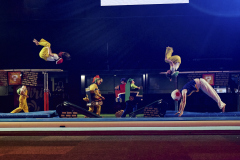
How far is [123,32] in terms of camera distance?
269 inches

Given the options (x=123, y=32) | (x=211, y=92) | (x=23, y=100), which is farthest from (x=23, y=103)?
(x=211, y=92)

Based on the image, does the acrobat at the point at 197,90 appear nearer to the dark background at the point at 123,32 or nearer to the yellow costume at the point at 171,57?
the dark background at the point at 123,32

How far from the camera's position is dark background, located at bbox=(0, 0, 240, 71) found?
671 cm

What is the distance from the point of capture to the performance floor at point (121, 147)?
350 centimetres

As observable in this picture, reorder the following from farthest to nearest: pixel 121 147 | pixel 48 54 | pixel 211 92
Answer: pixel 48 54 → pixel 211 92 → pixel 121 147

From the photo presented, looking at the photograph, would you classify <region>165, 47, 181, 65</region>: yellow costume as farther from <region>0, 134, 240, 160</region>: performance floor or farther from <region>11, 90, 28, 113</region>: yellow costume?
<region>11, 90, 28, 113</region>: yellow costume

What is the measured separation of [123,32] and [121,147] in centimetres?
431

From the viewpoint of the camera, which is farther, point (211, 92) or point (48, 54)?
point (48, 54)

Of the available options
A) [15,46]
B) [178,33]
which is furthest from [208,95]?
[15,46]

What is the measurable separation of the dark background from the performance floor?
2955 millimetres

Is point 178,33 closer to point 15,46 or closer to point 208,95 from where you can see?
point 208,95

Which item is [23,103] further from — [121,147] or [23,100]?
[121,147]

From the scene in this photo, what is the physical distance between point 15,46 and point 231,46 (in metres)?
8.06

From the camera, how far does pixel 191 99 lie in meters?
6.92
